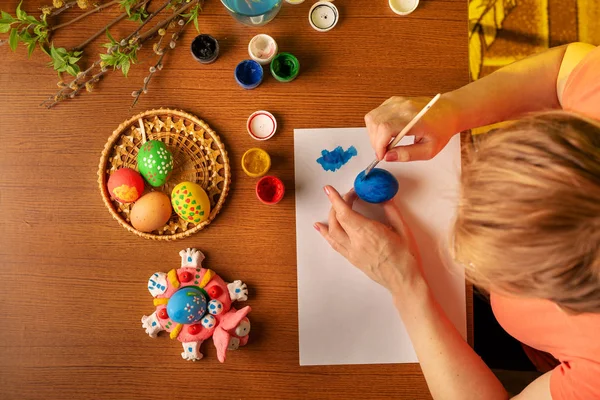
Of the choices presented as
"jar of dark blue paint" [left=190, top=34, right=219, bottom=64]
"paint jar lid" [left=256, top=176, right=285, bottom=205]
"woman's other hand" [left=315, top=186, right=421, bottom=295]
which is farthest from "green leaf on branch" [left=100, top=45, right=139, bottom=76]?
"woman's other hand" [left=315, top=186, right=421, bottom=295]

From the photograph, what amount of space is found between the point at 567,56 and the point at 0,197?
1.06 metres

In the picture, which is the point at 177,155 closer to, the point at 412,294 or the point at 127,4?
the point at 127,4

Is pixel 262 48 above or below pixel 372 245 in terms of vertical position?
above

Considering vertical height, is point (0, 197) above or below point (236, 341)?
above

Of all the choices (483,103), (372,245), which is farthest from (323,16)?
(372,245)

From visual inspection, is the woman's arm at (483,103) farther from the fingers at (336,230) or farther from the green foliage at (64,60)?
the green foliage at (64,60)

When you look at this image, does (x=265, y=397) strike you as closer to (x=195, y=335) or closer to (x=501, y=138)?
(x=195, y=335)

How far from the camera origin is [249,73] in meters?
0.84

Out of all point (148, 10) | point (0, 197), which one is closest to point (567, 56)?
point (148, 10)

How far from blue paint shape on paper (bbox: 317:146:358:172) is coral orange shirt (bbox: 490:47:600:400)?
1.17 ft

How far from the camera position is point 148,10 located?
86 cm

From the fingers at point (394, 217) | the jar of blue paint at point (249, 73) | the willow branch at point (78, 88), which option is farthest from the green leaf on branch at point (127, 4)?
the fingers at point (394, 217)

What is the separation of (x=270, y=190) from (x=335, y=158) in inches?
5.3

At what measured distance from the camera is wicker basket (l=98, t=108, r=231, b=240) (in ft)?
2.70
